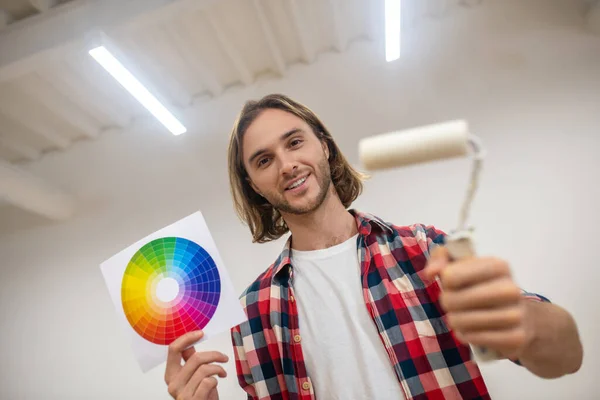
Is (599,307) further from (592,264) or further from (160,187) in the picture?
(160,187)

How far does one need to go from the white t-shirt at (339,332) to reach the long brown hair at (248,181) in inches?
13.7

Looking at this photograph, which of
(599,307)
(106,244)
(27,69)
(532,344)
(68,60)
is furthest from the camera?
(106,244)

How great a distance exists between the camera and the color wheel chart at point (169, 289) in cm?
85

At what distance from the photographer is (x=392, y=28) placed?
1998 mm

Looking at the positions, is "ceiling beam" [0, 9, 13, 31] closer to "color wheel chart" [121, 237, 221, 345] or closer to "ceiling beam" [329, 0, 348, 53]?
"ceiling beam" [329, 0, 348, 53]

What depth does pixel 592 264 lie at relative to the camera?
1812mm

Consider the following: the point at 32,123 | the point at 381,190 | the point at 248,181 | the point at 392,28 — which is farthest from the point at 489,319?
the point at 32,123

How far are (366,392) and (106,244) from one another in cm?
238

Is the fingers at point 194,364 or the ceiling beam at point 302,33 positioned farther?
the ceiling beam at point 302,33

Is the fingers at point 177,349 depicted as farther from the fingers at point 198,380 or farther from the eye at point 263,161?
the eye at point 263,161

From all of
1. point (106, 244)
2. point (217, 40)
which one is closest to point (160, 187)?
point (106, 244)

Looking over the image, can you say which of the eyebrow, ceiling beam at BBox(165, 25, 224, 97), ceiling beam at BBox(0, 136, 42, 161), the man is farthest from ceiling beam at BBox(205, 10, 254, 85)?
ceiling beam at BBox(0, 136, 42, 161)

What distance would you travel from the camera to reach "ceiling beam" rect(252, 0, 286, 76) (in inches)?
85.6

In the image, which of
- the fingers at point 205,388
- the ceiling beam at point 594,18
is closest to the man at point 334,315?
the fingers at point 205,388
